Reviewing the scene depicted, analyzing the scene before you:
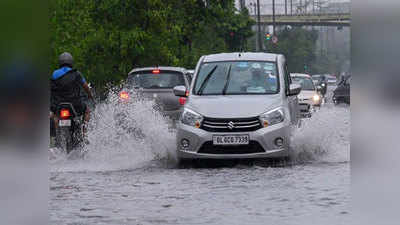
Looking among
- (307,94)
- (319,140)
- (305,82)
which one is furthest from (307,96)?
(319,140)

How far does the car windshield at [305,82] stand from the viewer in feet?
120

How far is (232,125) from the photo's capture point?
39.0 ft

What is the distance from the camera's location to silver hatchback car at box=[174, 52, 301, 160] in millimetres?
11883

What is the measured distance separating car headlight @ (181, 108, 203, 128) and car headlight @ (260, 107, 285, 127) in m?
0.87

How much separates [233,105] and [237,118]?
34 centimetres

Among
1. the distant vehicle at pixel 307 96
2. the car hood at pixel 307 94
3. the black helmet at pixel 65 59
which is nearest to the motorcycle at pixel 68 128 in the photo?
the black helmet at pixel 65 59

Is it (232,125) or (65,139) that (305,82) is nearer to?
(65,139)

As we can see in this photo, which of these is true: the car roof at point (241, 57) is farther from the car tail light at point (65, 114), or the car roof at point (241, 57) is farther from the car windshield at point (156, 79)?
the car windshield at point (156, 79)

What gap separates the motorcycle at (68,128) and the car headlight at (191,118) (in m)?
1.96

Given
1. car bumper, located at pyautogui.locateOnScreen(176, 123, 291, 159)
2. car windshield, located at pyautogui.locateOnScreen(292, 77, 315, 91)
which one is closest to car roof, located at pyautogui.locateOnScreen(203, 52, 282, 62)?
car bumper, located at pyautogui.locateOnScreen(176, 123, 291, 159)
